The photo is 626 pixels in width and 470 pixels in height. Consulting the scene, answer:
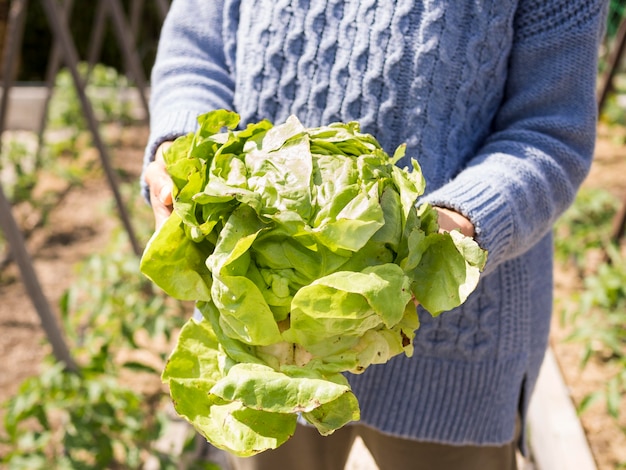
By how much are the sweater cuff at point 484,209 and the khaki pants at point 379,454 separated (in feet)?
1.81

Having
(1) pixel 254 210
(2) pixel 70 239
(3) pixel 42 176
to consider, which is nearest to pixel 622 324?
(1) pixel 254 210

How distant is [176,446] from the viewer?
2.88 meters

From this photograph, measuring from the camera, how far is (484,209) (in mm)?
1290

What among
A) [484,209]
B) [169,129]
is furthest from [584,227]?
[169,129]

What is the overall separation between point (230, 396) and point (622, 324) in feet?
8.95

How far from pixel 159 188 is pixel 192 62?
0.42 m

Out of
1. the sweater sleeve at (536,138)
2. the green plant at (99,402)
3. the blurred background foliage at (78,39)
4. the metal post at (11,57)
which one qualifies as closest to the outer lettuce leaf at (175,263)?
the sweater sleeve at (536,138)

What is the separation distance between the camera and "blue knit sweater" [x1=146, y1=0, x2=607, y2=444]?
1.38 m

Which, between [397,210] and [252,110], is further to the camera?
[252,110]

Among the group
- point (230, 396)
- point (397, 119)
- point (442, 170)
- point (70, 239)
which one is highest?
point (397, 119)

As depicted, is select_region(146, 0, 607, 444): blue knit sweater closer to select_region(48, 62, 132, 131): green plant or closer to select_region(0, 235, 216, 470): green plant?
select_region(0, 235, 216, 470): green plant

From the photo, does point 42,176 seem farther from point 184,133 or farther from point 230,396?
point 230,396

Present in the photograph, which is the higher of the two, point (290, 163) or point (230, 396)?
point (290, 163)

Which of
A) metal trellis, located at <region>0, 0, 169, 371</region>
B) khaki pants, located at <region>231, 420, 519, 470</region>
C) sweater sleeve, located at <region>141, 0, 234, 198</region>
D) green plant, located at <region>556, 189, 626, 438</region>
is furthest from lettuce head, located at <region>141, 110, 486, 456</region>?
green plant, located at <region>556, 189, 626, 438</region>
